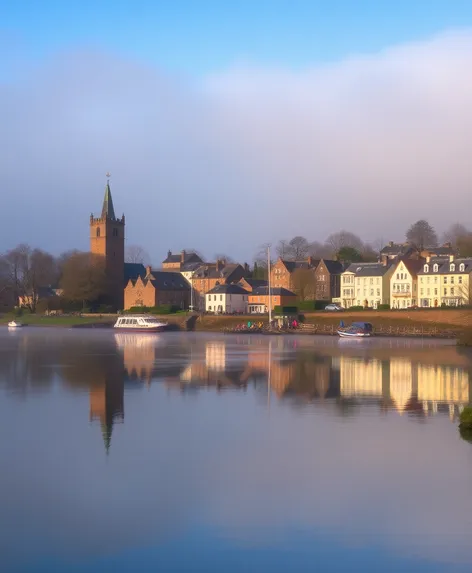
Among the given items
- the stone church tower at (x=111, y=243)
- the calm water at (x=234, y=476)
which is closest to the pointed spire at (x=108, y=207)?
the stone church tower at (x=111, y=243)

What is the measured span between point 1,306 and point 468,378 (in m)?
95.5

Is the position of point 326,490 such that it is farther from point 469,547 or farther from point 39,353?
point 39,353

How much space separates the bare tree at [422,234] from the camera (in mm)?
118688

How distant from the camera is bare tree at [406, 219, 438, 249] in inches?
4673

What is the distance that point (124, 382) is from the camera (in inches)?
1199

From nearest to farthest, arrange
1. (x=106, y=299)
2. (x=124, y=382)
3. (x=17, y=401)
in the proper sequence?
(x=17, y=401), (x=124, y=382), (x=106, y=299)

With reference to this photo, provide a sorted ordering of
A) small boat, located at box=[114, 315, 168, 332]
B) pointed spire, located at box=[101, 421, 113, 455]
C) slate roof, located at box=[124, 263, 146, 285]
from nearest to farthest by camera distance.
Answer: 1. pointed spire, located at box=[101, 421, 113, 455]
2. small boat, located at box=[114, 315, 168, 332]
3. slate roof, located at box=[124, 263, 146, 285]

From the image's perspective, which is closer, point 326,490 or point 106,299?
point 326,490

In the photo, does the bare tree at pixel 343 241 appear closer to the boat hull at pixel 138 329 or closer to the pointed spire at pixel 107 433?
the boat hull at pixel 138 329

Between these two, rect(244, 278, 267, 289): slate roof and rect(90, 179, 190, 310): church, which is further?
rect(90, 179, 190, 310): church

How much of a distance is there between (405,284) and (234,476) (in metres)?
73.6

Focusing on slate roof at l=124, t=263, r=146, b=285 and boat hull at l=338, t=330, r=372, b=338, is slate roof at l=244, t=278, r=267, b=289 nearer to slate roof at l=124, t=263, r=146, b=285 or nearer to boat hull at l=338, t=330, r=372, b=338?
slate roof at l=124, t=263, r=146, b=285

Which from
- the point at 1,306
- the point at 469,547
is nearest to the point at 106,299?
the point at 1,306

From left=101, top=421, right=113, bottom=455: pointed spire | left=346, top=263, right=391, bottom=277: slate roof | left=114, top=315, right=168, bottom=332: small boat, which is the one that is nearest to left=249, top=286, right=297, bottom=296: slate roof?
left=346, top=263, right=391, bottom=277: slate roof
